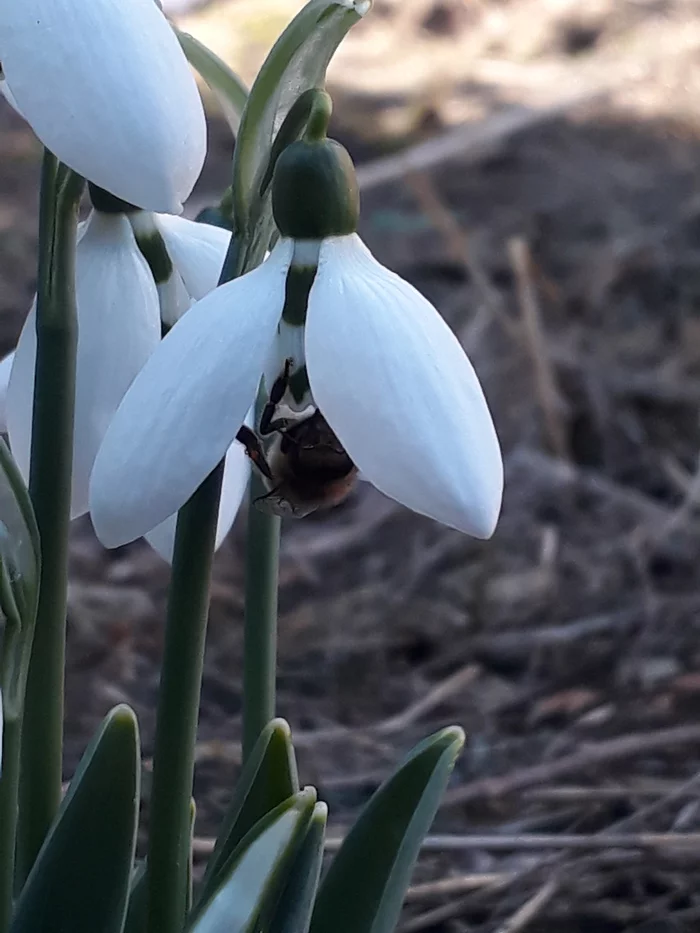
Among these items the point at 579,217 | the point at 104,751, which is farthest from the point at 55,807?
the point at 579,217

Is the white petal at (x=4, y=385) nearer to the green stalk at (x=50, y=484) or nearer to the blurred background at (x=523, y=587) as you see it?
the green stalk at (x=50, y=484)

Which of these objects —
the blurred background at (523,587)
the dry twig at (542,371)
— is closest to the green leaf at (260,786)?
the blurred background at (523,587)

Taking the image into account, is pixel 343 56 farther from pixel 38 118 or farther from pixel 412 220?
pixel 38 118

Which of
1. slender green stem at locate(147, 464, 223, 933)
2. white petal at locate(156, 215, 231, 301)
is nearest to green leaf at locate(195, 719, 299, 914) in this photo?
slender green stem at locate(147, 464, 223, 933)

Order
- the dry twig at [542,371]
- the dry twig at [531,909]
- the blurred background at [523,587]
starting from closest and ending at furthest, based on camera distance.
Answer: the dry twig at [531,909] < the blurred background at [523,587] < the dry twig at [542,371]

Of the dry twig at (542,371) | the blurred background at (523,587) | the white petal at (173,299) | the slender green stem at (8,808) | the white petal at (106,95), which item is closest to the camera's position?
the white petal at (106,95)
